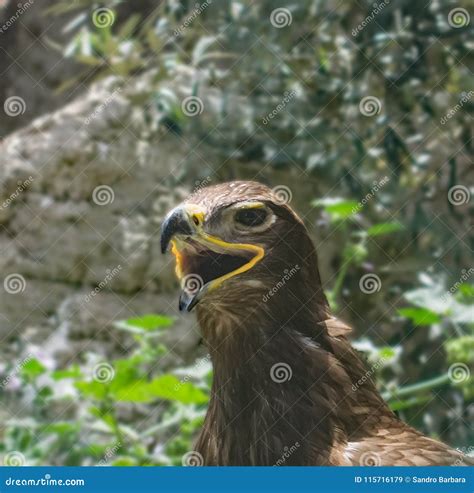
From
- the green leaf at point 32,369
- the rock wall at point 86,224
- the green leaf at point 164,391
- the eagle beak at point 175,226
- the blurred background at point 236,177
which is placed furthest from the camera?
the rock wall at point 86,224

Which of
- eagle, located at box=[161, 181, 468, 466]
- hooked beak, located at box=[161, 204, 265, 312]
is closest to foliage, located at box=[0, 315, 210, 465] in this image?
eagle, located at box=[161, 181, 468, 466]

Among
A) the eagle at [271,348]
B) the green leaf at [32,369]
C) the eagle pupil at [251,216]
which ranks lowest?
the green leaf at [32,369]

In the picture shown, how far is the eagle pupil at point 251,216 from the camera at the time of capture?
8.14ft

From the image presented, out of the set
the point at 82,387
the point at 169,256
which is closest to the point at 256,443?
the point at 82,387

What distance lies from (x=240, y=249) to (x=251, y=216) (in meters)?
0.08

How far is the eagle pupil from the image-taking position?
2.48 metres

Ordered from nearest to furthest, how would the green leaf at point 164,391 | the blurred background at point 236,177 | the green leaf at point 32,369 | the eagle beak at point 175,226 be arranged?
the eagle beak at point 175,226 < the green leaf at point 164,391 < the blurred background at point 236,177 < the green leaf at point 32,369

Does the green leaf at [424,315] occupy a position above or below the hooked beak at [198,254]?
above

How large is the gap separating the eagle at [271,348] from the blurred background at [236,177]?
1.00 metres

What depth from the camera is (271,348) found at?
8.54ft

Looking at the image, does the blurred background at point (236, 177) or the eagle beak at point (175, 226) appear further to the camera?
the blurred background at point (236, 177)

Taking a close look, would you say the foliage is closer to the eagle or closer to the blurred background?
the blurred background

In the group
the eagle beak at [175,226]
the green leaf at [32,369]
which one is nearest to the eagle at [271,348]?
the eagle beak at [175,226]

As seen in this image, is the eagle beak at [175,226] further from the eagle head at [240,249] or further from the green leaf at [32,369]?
the green leaf at [32,369]
